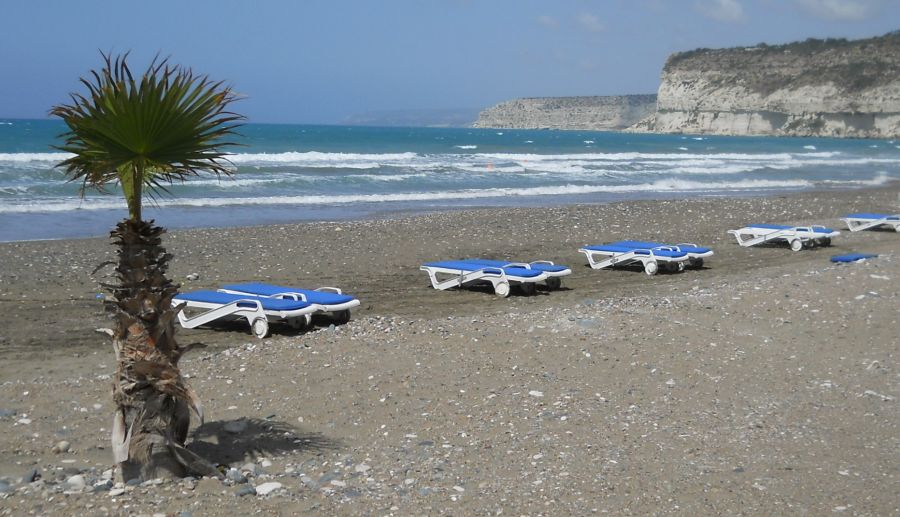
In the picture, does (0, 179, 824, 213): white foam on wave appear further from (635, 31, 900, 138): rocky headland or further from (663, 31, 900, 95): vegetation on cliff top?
(663, 31, 900, 95): vegetation on cliff top

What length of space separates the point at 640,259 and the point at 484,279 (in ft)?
9.41

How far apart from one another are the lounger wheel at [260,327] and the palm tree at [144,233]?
4355 mm

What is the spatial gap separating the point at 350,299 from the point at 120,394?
5.07 metres

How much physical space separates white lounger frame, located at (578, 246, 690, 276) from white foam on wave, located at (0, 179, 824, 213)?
435 inches

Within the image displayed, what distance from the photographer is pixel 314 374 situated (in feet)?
23.4

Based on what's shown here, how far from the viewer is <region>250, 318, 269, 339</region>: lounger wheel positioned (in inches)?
369

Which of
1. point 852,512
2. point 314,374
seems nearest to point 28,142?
point 314,374

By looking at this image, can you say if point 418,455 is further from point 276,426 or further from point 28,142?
point 28,142

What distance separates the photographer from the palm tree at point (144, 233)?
459 centimetres

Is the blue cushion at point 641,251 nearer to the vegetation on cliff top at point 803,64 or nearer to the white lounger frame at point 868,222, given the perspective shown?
the white lounger frame at point 868,222

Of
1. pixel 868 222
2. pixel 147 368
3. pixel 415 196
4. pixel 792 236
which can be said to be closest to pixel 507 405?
pixel 147 368

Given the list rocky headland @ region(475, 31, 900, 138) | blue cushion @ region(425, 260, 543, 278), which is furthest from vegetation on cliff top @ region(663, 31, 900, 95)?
blue cushion @ region(425, 260, 543, 278)

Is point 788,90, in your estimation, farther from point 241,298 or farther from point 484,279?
point 241,298

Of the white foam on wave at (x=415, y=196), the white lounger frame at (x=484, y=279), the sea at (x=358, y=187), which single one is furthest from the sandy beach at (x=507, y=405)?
the white foam on wave at (x=415, y=196)
